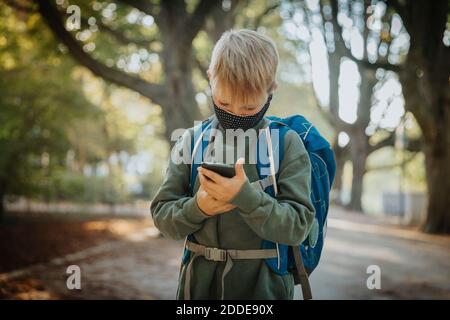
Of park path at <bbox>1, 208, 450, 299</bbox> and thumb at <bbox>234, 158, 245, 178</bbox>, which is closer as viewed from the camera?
thumb at <bbox>234, 158, 245, 178</bbox>

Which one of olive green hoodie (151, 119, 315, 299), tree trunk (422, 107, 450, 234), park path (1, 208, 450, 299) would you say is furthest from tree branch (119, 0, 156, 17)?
olive green hoodie (151, 119, 315, 299)

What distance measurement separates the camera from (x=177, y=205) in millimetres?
1781

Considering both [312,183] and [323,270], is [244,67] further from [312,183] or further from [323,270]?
[323,270]

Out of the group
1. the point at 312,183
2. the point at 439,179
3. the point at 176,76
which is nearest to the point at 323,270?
the point at 176,76

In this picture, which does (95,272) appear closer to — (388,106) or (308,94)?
(388,106)

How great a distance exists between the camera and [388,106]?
976 inches

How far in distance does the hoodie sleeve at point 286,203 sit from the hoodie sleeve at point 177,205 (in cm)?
17

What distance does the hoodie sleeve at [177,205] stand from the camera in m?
1.71

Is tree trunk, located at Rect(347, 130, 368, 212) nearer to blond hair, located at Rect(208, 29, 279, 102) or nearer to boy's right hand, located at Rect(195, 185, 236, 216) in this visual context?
blond hair, located at Rect(208, 29, 279, 102)

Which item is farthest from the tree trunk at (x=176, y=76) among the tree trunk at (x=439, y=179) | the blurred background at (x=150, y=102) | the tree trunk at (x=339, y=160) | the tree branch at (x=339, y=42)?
the tree trunk at (x=339, y=160)

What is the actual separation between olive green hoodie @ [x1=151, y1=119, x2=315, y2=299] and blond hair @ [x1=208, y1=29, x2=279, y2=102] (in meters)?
0.18

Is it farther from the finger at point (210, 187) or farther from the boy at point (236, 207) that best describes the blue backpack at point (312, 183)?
the finger at point (210, 187)

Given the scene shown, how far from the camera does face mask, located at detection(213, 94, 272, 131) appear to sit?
1808 millimetres

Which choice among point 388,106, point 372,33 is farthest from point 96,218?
point 388,106
